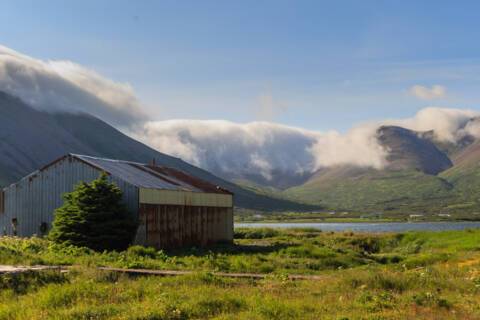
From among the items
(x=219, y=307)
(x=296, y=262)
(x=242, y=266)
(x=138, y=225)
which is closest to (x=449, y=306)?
(x=219, y=307)

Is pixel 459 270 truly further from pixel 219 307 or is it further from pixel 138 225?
pixel 138 225

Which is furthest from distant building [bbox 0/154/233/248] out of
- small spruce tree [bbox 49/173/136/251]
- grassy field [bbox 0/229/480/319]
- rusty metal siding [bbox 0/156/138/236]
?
grassy field [bbox 0/229/480/319]

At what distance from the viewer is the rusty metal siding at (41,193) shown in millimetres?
56091

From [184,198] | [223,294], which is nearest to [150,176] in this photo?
[184,198]

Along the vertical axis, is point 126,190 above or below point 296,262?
above

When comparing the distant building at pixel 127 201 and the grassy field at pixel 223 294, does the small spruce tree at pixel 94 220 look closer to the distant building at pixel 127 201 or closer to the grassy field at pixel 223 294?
the distant building at pixel 127 201

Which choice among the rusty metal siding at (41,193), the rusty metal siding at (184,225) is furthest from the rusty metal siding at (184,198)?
the rusty metal siding at (41,193)

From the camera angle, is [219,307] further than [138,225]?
No

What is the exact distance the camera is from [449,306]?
2197 centimetres

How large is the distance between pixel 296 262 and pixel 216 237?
20.6 m

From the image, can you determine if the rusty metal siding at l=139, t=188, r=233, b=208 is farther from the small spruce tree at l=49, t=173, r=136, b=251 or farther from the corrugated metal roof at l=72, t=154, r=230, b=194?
the small spruce tree at l=49, t=173, r=136, b=251

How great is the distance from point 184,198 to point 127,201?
24.9 ft

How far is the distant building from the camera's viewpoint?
53.3m

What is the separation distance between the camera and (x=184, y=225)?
192 feet
